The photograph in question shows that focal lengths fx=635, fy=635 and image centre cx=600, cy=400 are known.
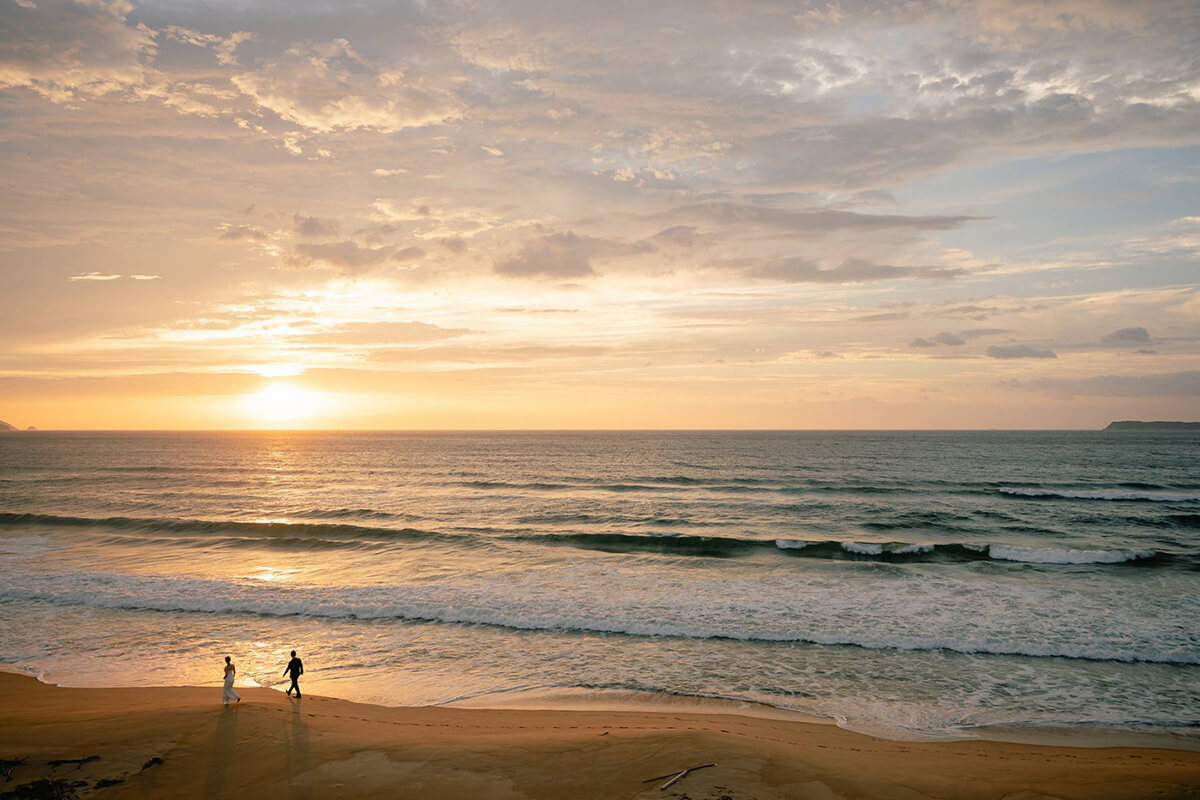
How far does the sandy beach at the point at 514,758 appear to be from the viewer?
10891 mm

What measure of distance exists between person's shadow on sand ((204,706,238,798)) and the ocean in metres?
2.83

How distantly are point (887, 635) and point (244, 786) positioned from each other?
698 inches

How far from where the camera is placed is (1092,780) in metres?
11.2

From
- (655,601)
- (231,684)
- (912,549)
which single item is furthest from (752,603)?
(231,684)

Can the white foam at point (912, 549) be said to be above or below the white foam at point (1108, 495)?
below

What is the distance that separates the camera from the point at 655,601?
23.9 m

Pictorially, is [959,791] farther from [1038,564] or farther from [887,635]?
[1038,564]

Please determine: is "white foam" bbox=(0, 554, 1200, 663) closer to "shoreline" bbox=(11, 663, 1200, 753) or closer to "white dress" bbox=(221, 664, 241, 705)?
"shoreline" bbox=(11, 663, 1200, 753)

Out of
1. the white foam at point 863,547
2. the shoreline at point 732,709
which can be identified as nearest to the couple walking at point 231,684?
the shoreline at point 732,709

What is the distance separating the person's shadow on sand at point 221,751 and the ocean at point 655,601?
2830 millimetres

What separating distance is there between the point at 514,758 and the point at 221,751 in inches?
229

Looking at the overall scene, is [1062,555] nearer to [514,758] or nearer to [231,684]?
[514,758]

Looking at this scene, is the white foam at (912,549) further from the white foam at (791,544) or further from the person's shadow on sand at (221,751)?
the person's shadow on sand at (221,751)

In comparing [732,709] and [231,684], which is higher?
[231,684]
